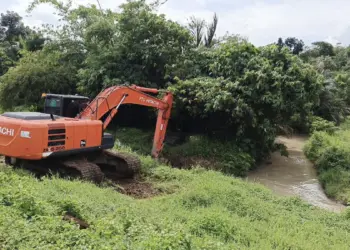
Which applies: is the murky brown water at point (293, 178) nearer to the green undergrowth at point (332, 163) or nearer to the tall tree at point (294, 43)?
the green undergrowth at point (332, 163)

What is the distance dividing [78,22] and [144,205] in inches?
496

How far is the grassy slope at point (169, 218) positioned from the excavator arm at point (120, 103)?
2.18m

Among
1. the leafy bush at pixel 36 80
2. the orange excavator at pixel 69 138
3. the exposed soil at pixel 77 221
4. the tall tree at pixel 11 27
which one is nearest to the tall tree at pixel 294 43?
the tall tree at pixel 11 27

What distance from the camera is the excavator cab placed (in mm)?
9969

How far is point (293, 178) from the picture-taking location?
1351 centimetres

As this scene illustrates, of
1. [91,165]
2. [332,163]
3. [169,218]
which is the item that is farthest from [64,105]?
[332,163]

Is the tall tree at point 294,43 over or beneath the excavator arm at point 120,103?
over

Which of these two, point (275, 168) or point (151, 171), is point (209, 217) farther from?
point (275, 168)

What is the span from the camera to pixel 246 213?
7.45m

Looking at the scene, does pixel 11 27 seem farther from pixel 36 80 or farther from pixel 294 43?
pixel 294 43

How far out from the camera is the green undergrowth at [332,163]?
11781mm

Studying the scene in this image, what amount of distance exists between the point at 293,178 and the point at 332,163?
1.51 meters

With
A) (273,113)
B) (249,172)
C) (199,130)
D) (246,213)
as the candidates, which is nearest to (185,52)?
(199,130)

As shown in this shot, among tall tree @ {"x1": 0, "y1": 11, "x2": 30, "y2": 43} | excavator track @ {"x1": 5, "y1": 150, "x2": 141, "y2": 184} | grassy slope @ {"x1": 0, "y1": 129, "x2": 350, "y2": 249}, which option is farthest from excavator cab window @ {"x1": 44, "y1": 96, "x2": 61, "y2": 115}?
tall tree @ {"x1": 0, "y1": 11, "x2": 30, "y2": 43}
